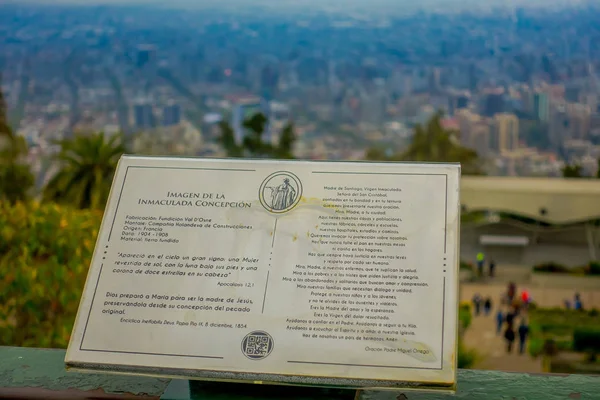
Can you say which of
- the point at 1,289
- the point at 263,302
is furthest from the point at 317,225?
the point at 1,289

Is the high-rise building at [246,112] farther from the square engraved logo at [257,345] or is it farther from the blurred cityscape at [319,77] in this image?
the square engraved logo at [257,345]

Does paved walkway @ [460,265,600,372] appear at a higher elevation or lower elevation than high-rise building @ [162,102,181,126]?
lower

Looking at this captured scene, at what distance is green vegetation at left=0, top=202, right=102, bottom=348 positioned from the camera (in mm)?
5445

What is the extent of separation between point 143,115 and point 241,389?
99.9ft

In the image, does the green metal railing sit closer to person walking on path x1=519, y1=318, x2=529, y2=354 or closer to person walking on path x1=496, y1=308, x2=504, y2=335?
person walking on path x1=519, y1=318, x2=529, y2=354

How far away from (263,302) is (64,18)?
3553 cm

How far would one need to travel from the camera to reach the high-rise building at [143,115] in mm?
29906

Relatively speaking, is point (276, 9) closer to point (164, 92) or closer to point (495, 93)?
point (164, 92)

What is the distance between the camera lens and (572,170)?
2827 cm

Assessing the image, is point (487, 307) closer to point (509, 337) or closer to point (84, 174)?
point (509, 337)

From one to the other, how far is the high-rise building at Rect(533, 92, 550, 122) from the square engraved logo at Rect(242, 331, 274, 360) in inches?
1185

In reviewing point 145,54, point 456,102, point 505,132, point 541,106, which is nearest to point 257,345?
point 505,132

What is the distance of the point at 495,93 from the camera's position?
29844 mm

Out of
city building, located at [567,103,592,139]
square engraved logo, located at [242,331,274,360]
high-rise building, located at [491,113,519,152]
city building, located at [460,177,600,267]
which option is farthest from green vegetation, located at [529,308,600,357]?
square engraved logo, located at [242,331,274,360]
